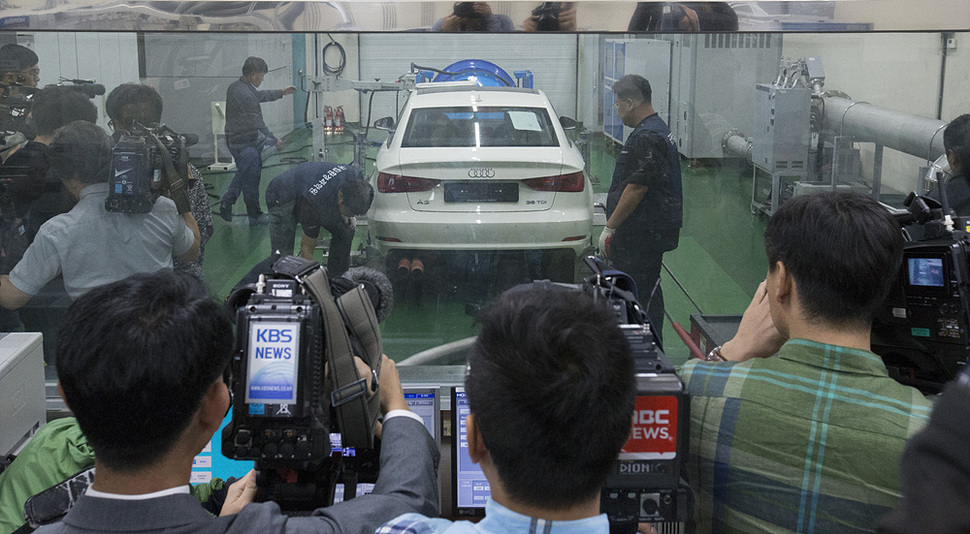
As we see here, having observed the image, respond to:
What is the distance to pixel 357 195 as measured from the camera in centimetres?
367

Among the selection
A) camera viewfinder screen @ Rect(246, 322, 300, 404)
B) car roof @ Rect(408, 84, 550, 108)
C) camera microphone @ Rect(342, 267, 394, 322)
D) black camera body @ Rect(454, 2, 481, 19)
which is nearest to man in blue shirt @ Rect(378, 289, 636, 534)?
camera viewfinder screen @ Rect(246, 322, 300, 404)

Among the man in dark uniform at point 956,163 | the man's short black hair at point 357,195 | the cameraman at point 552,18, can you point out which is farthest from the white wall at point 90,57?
the man in dark uniform at point 956,163

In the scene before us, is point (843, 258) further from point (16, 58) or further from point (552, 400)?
point (16, 58)

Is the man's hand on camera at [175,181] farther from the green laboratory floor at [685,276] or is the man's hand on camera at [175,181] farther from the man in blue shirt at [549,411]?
the man in blue shirt at [549,411]

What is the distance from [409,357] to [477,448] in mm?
2390

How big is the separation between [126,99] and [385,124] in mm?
985

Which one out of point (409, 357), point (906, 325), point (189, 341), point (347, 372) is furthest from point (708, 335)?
point (189, 341)

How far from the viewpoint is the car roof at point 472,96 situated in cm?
345

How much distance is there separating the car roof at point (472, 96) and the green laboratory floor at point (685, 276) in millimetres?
321

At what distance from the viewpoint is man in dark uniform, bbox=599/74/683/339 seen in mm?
3572

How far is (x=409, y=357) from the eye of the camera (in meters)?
3.71

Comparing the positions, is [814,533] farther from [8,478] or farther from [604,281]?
[8,478]

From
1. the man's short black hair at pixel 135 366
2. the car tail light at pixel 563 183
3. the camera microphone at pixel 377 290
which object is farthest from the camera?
the car tail light at pixel 563 183

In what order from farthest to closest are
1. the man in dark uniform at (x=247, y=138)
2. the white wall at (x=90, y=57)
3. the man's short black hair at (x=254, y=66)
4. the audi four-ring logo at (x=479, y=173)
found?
the audi four-ring logo at (x=479, y=173)
the man in dark uniform at (x=247, y=138)
the man's short black hair at (x=254, y=66)
the white wall at (x=90, y=57)
